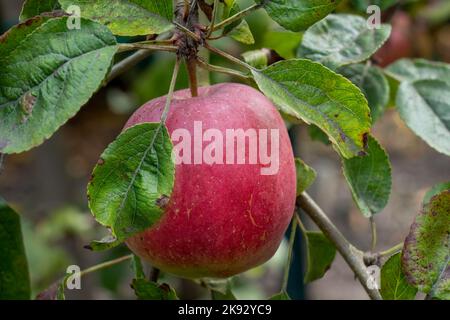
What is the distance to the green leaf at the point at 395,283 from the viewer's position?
0.67 metres

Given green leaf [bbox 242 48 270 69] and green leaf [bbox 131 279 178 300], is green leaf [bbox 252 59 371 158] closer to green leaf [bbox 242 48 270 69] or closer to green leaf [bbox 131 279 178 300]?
green leaf [bbox 242 48 270 69]

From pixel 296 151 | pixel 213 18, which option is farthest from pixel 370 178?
pixel 296 151

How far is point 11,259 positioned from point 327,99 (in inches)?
16.5

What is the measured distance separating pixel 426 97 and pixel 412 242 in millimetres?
285

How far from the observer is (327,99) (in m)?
0.59

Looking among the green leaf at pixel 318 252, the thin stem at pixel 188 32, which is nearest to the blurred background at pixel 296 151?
the green leaf at pixel 318 252

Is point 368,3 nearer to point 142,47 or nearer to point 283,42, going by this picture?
point 283,42

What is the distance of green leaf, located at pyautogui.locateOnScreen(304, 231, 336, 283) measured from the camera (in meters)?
0.83

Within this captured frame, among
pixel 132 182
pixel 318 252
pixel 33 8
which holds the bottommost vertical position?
pixel 318 252

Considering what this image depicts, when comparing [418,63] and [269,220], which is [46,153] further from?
[269,220]

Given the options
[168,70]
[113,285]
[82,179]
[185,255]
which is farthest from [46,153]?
[185,255]

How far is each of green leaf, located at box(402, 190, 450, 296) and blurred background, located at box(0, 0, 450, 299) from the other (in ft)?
0.94

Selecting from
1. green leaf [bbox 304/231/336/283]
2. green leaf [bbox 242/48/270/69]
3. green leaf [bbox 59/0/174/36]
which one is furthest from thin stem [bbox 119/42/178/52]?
green leaf [bbox 304/231/336/283]

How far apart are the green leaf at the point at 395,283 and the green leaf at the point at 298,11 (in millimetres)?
235
